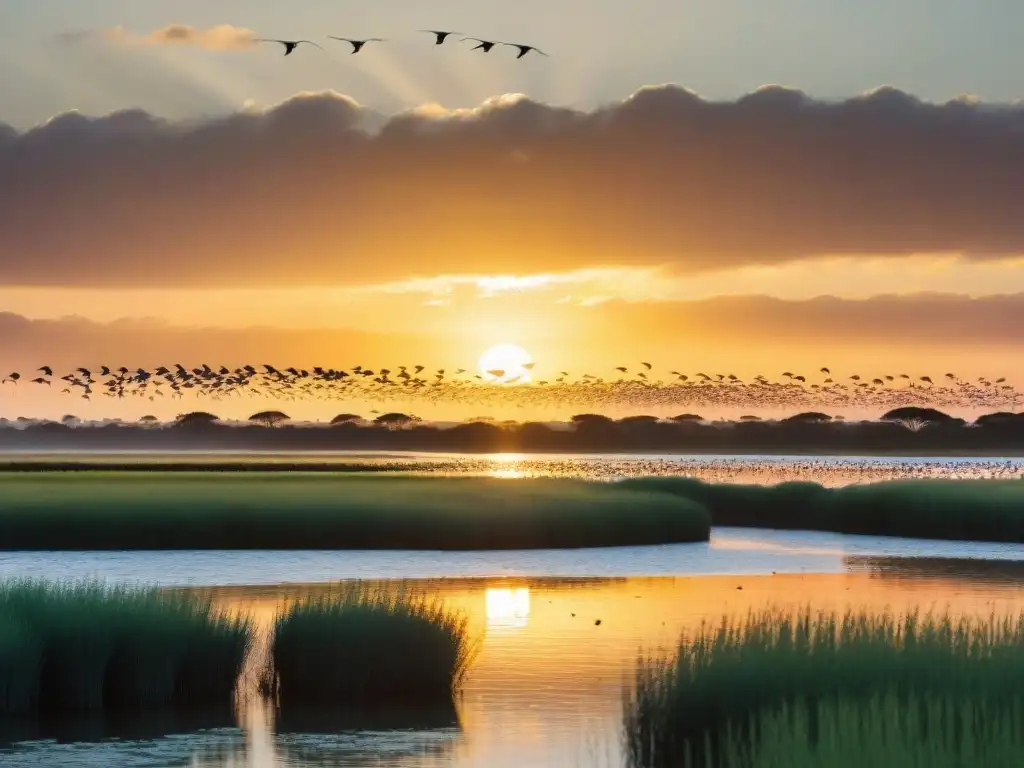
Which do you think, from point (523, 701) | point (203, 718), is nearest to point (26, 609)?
point (203, 718)

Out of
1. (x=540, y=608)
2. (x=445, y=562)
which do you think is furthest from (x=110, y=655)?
(x=445, y=562)

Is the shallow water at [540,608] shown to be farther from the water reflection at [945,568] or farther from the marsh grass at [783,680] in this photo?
the marsh grass at [783,680]

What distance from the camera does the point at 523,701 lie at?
988 inches

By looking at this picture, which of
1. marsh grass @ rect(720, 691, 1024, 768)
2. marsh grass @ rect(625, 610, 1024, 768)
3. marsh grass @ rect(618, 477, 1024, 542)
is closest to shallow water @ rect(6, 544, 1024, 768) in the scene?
marsh grass @ rect(625, 610, 1024, 768)

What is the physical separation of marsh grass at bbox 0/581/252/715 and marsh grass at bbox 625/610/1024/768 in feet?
23.7

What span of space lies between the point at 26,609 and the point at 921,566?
3422cm

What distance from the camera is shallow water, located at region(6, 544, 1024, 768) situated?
845 inches

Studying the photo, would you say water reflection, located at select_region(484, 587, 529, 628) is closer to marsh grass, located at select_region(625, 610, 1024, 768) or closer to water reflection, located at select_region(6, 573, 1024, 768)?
water reflection, located at select_region(6, 573, 1024, 768)

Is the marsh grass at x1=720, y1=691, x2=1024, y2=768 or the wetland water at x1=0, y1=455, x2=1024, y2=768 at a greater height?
the marsh grass at x1=720, y1=691, x2=1024, y2=768

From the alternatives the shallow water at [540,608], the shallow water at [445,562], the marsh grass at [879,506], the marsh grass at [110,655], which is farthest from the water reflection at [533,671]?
the marsh grass at [879,506]

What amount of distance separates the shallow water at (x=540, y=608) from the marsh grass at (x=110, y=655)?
1.16 meters

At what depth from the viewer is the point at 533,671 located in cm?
2811

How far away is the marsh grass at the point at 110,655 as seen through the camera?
23.8m

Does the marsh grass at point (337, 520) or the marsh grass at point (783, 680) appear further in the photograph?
the marsh grass at point (337, 520)
